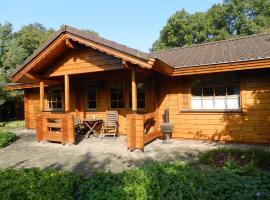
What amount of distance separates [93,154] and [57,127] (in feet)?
8.30

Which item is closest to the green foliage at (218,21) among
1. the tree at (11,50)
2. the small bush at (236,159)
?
the tree at (11,50)

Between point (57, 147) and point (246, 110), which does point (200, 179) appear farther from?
point (57, 147)

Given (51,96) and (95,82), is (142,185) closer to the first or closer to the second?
(95,82)

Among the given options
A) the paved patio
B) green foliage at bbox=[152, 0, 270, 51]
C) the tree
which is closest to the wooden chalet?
the paved patio

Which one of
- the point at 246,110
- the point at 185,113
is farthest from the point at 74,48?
the point at 246,110

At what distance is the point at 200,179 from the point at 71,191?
2045 mm

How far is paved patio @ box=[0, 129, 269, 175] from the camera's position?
641 centimetres

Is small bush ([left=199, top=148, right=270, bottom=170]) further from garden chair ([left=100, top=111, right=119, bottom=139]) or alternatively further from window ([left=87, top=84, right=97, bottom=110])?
window ([left=87, top=84, right=97, bottom=110])

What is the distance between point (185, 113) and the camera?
30.1 ft

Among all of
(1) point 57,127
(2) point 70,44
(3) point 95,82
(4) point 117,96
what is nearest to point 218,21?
(3) point 95,82

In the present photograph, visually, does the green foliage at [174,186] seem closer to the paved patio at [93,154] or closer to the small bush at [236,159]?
the small bush at [236,159]

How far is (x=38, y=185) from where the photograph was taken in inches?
154

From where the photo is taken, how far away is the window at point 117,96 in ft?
34.9

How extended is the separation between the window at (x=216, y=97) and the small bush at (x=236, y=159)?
108 inches
